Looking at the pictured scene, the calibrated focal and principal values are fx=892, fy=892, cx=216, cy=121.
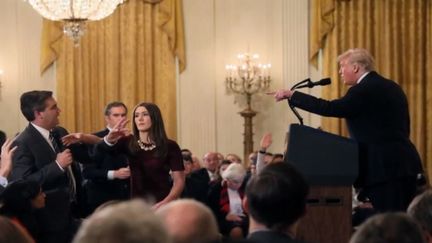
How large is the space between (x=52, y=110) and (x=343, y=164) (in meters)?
2.06

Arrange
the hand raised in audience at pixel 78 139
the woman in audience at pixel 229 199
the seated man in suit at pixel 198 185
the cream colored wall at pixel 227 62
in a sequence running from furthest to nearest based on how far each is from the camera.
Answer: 1. the cream colored wall at pixel 227 62
2. the seated man in suit at pixel 198 185
3. the woman in audience at pixel 229 199
4. the hand raised in audience at pixel 78 139

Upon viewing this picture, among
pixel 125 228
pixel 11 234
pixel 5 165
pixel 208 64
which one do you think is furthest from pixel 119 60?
pixel 125 228

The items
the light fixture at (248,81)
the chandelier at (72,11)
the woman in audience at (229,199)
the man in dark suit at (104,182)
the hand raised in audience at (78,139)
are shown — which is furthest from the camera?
the light fixture at (248,81)

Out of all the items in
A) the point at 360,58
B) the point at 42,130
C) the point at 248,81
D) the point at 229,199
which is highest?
the point at 360,58

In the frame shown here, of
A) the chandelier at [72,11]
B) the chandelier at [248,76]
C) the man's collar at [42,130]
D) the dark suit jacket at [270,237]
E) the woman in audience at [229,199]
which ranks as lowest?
the woman in audience at [229,199]

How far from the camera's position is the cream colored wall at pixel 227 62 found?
1243 cm

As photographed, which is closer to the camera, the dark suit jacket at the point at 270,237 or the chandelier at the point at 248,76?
the dark suit jacket at the point at 270,237

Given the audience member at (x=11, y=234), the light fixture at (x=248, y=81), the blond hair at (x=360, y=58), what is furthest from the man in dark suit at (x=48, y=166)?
the light fixture at (x=248, y=81)

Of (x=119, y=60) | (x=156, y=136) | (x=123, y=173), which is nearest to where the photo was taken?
(x=156, y=136)

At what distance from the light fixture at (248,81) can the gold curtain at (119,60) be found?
2.61 ft

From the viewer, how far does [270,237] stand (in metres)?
2.96

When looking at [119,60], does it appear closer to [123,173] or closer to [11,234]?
[123,173]

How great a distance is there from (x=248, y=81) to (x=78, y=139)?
6563 millimetres

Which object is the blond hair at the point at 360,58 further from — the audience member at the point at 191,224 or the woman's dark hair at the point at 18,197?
the audience member at the point at 191,224
